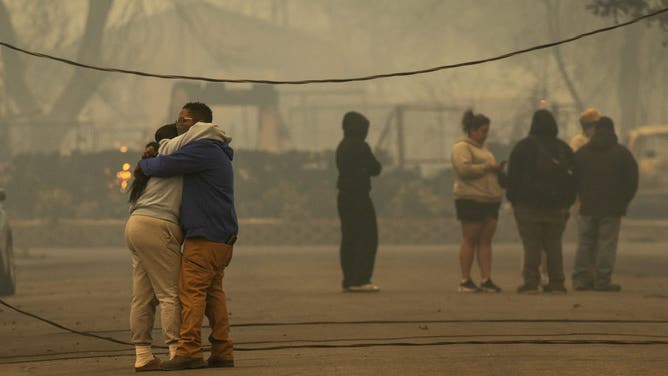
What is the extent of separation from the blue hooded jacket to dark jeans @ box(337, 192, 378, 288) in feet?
24.7

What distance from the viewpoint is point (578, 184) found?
17719 millimetres

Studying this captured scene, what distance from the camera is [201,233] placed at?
33.5 ft

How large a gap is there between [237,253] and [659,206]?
10521mm

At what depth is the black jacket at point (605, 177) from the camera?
1794cm

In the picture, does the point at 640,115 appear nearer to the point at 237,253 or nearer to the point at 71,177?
the point at 71,177

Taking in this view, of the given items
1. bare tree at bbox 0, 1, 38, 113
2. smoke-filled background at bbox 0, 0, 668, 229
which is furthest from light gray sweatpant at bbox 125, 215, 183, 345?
bare tree at bbox 0, 1, 38, 113

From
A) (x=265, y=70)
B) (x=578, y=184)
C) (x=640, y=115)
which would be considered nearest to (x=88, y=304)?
(x=578, y=184)

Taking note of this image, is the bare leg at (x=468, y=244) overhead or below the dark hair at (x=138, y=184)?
below

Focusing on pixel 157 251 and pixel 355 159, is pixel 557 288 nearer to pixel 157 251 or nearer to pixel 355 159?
pixel 355 159

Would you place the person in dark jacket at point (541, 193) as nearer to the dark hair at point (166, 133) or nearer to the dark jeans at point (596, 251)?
the dark jeans at point (596, 251)

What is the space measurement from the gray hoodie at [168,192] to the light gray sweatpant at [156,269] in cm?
5

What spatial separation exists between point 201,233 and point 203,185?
11.9 inches

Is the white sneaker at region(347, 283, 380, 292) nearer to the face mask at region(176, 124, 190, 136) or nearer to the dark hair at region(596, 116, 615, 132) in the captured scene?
the dark hair at region(596, 116, 615, 132)

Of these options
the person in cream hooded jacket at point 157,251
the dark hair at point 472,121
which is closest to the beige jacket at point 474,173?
the dark hair at point 472,121
